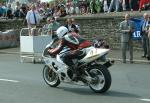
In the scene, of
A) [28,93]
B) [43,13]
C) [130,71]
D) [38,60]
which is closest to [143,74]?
[130,71]

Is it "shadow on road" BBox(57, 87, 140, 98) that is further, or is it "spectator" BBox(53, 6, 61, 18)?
"spectator" BBox(53, 6, 61, 18)

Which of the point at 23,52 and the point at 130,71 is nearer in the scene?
the point at 130,71

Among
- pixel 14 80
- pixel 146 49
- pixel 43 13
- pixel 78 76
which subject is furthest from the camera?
pixel 43 13

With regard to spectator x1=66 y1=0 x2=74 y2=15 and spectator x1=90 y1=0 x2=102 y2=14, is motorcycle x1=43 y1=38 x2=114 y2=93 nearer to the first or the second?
spectator x1=90 y1=0 x2=102 y2=14

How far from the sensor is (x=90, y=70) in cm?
1166

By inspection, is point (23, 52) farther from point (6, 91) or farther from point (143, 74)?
point (6, 91)

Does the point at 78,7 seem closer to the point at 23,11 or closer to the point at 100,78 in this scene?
the point at 23,11

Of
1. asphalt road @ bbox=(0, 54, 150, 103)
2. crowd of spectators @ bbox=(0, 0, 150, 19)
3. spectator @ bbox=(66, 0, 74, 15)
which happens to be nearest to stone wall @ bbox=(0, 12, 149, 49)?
crowd of spectators @ bbox=(0, 0, 150, 19)

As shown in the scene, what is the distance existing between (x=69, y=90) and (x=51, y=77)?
2.65 feet

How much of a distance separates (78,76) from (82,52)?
22.6 inches

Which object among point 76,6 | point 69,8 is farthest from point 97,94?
point 69,8

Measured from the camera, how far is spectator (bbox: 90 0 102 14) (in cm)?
2654

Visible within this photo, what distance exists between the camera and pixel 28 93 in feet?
39.5

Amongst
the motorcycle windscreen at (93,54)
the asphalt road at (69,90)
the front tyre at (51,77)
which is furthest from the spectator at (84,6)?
the motorcycle windscreen at (93,54)
